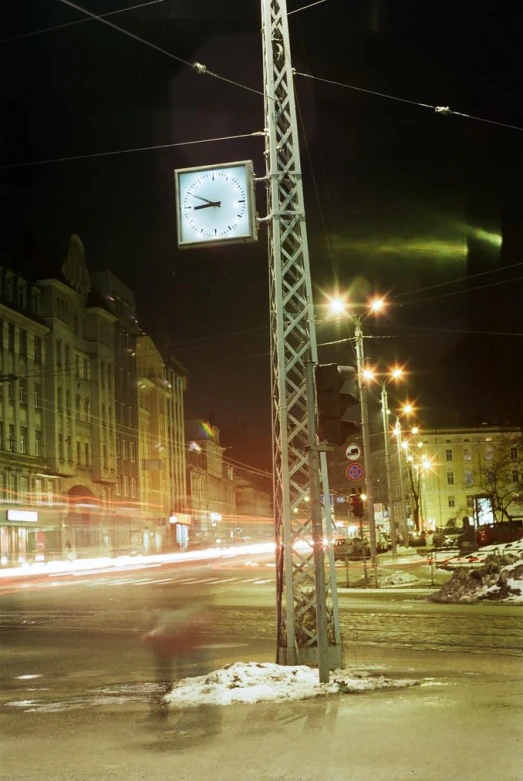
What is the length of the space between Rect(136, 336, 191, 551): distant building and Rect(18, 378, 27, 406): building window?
2217 centimetres

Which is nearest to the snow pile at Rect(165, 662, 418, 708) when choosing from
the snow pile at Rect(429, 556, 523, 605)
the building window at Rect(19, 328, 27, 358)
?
the snow pile at Rect(429, 556, 523, 605)

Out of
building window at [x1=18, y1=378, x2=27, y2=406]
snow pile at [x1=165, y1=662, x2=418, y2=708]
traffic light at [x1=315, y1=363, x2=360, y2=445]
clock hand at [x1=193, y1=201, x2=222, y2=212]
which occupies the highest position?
building window at [x1=18, y1=378, x2=27, y2=406]

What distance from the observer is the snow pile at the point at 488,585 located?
2161 cm

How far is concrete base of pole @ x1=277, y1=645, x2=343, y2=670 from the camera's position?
1044 cm

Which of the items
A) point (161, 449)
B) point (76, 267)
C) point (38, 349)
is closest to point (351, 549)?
point (38, 349)

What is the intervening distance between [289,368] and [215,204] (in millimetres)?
2131

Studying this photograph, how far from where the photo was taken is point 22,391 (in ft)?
201

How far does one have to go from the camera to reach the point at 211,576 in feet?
125

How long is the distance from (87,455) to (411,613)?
2149 inches

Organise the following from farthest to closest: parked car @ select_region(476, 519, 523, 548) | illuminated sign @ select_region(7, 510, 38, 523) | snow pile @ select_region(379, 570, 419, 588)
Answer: illuminated sign @ select_region(7, 510, 38, 523) < parked car @ select_region(476, 519, 523, 548) < snow pile @ select_region(379, 570, 419, 588)

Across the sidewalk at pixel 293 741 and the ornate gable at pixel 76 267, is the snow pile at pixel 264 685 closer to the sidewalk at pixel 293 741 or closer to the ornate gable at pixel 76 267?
the sidewalk at pixel 293 741

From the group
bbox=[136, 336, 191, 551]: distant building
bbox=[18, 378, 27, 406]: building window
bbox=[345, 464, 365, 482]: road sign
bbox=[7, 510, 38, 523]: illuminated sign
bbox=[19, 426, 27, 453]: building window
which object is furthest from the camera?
bbox=[136, 336, 191, 551]: distant building

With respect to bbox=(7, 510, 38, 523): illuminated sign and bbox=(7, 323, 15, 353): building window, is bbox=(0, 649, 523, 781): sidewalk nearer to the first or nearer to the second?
bbox=(7, 510, 38, 523): illuminated sign

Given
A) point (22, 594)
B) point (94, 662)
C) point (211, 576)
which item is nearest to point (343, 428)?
point (94, 662)
